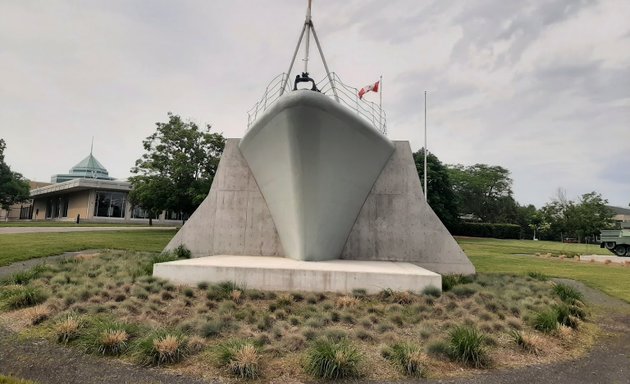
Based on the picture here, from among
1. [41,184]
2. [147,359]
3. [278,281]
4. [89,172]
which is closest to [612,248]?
[278,281]

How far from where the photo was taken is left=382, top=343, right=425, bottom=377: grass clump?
17.5 feet

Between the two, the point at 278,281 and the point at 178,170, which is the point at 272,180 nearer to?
the point at 278,281

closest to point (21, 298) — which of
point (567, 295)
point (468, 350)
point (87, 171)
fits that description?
point (468, 350)

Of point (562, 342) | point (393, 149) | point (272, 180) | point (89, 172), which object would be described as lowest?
point (562, 342)

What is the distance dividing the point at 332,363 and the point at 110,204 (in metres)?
53.1

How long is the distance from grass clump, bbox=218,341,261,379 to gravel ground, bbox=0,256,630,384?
38cm

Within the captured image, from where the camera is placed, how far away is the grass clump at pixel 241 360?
5.13 m

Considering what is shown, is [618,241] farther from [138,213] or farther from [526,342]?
[138,213]

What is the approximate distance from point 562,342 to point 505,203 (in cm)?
6821

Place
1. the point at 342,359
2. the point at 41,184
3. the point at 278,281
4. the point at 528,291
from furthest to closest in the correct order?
the point at 41,184, the point at 528,291, the point at 278,281, the point at 342,359

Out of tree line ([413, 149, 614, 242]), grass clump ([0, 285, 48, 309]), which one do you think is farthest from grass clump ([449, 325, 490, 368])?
tree line ([413, 149, 614, 242])

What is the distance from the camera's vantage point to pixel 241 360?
5230mm

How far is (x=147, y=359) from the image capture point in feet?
17.7

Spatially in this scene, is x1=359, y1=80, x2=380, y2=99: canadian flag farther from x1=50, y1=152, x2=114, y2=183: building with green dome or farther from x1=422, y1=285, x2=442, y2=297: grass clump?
x1=50, y1=152, x2=114, y2=183: building with green dome
